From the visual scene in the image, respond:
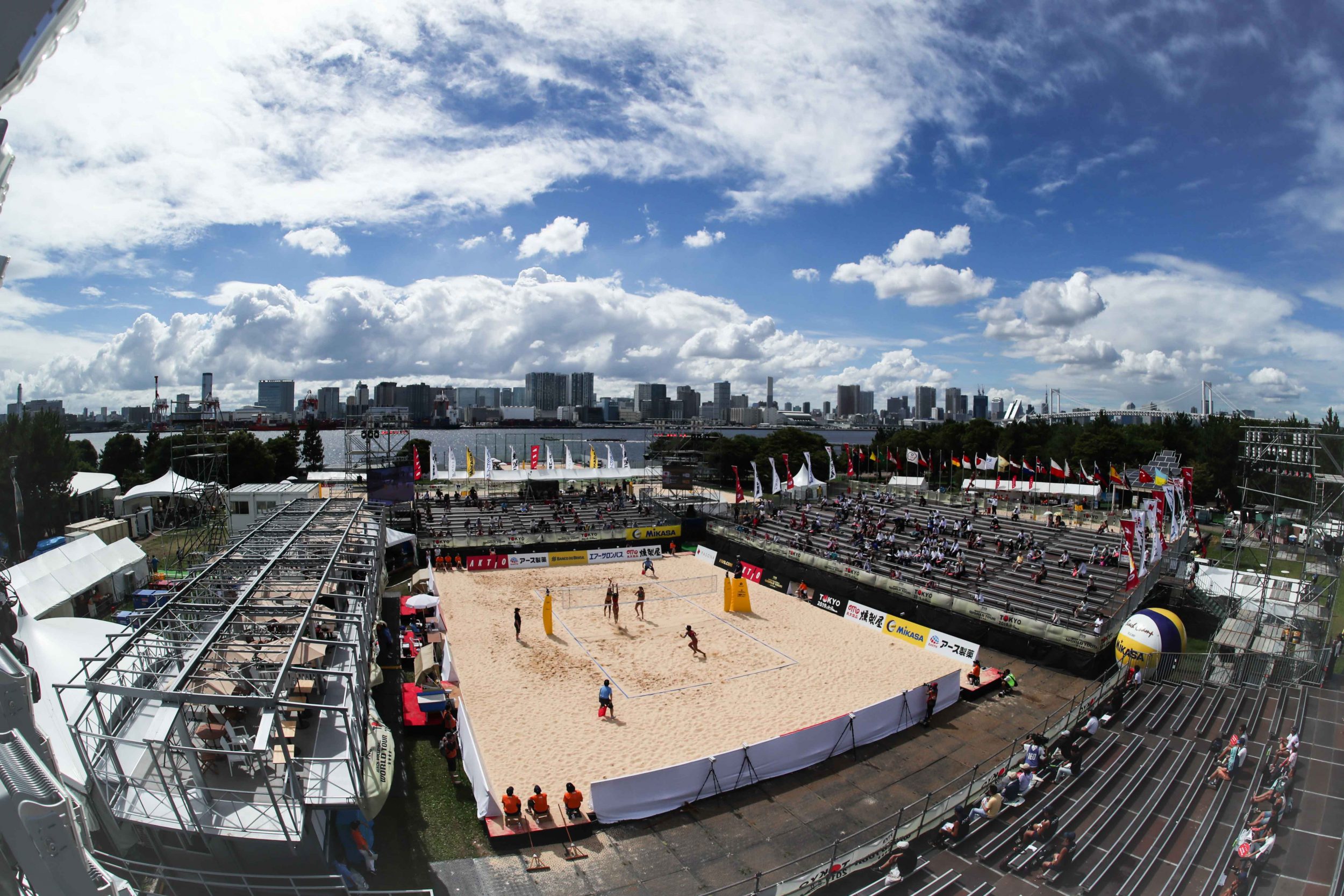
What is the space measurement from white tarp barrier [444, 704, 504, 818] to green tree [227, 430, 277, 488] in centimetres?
4107

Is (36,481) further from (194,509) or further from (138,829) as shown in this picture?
(138,829)

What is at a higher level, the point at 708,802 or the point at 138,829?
the point at 138,829

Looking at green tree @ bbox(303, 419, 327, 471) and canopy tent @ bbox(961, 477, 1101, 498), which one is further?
green tree @ bbox(303, 419, 327, 471)

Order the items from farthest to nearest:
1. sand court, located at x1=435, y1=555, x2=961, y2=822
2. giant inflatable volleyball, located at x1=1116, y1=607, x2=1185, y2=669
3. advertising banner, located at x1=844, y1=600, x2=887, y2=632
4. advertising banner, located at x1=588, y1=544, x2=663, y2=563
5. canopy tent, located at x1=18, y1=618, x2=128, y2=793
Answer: advertising banner, located at x1=588, y1=544, x2=663, y2=563 < advertising banner, located at x1=844, y1=600, x2=887, y2=632 < giant inflatable volleyball, located at x1=1116, y1=607, x2=1185, y2=669 < sand court, located at x1=435, y1=555, x2=961, y2=822 < canopy tent, located at x1=18, y1=618, x2=128, y2=793

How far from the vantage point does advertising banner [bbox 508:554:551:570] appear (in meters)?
29.6

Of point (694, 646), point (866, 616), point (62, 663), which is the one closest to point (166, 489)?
point (62, 663)

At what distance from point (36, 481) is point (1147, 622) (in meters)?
44.6

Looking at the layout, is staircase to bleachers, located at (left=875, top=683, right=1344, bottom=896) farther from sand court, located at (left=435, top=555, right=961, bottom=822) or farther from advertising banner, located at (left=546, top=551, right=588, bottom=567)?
advertising banner, located at (left=546, top=551, right=588, bottom=567)

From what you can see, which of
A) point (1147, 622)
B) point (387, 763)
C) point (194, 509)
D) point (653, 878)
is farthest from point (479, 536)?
point (1147, 622)

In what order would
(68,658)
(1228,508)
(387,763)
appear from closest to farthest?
1. (387,763)
2. (68,658)
3. (1228,508)

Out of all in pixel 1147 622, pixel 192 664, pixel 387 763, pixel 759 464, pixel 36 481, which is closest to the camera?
pixel 192 664

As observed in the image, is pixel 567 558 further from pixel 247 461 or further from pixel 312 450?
pixel 312 450

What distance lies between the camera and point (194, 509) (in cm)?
3369

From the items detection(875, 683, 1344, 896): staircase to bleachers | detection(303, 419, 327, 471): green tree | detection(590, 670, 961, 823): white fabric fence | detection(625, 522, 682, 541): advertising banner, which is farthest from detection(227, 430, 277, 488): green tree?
detection(875, 683, 1344, 896): staircase to bleachers
